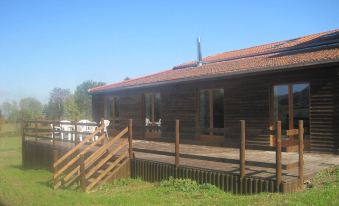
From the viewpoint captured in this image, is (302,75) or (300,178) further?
(302,75)

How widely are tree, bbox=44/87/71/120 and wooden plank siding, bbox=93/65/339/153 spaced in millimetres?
22148

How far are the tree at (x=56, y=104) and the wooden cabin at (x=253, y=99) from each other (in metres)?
21.9

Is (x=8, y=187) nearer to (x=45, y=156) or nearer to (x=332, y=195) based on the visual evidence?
(x=45, y=156)

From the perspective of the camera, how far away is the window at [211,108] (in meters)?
15.6

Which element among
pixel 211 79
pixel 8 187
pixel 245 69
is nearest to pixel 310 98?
pixel 245 69

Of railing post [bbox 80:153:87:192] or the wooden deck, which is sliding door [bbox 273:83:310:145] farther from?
railing post [bbox 80:153:87:192]

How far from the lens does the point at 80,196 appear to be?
367 inches

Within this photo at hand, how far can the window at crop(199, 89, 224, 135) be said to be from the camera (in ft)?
51.2

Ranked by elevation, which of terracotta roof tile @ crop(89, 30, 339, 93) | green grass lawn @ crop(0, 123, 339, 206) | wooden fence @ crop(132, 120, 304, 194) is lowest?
green grass lawn @ crop(0, 123, 339, 206)

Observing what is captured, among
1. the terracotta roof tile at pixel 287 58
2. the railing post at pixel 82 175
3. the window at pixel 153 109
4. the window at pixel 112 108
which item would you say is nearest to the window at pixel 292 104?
the terracotta roof tile at pixel 287 58

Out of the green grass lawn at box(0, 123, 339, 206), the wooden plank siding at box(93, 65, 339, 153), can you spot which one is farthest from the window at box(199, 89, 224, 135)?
the green grass lawn at box(0, 123, 339, 206)

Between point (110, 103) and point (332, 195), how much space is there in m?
16.7

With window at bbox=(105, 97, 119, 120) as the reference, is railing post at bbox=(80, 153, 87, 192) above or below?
below

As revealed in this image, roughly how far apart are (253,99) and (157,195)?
664 centimetres
